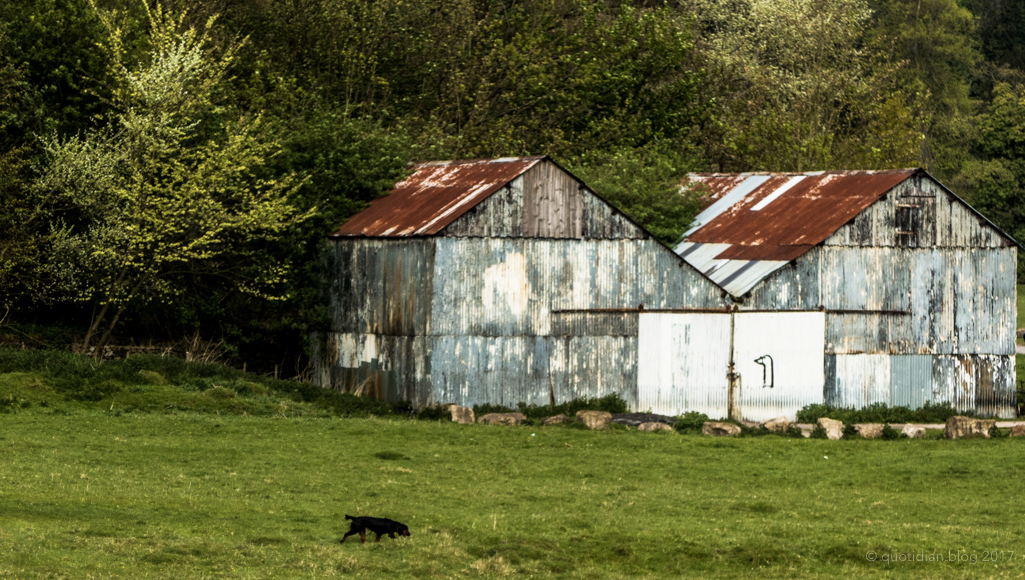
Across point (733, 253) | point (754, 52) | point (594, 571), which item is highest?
point (754, 52)

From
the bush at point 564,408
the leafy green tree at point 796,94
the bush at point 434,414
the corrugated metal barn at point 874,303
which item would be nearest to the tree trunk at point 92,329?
the bush at point 434,414

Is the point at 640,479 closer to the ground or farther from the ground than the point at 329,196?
closer to the ground

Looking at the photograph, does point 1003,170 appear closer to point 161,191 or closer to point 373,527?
point 161,191

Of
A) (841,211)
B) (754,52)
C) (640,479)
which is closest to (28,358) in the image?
(640,479)

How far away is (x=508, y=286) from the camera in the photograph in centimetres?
3334

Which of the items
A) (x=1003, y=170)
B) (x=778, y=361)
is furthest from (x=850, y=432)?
(x=1003, y=170)

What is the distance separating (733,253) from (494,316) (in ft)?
29.7

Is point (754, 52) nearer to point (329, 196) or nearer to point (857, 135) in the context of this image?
point (857, 135)

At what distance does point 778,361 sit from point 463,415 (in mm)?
Answer: 9428

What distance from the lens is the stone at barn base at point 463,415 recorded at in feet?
101

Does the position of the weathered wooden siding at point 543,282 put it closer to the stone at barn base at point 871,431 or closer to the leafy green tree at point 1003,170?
the stone at barn base at point 871,431

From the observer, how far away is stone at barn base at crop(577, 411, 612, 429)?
30.7 metres

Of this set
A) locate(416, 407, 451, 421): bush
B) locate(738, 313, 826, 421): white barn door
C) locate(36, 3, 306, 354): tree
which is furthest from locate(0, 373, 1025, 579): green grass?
locate(36, 3, 306, 354): tree

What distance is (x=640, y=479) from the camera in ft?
78.0
